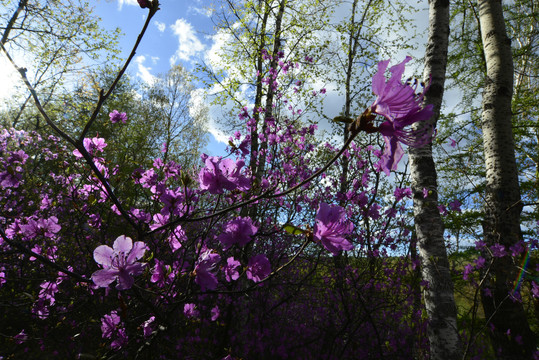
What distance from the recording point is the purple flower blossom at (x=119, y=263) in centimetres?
119

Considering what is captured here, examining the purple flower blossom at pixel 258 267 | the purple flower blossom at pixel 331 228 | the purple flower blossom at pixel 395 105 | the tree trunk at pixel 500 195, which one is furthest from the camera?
the tree trunk at pixel 500 195

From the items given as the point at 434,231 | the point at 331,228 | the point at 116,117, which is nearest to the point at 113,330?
the point at 331,228

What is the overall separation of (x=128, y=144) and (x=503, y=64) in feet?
53.1

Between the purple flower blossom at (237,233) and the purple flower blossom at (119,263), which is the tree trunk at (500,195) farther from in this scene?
the purple flower blossom at (119,263)

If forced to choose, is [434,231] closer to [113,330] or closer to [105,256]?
[105,256]

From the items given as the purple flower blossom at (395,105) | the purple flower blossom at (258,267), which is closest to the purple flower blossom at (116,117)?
the purple flower blossom at (258,267)

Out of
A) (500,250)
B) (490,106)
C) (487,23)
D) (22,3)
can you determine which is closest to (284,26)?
(487,23)

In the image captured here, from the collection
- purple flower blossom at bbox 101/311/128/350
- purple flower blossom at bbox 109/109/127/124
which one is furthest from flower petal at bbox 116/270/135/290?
purple flower blossom at bbox 109/109/127/124

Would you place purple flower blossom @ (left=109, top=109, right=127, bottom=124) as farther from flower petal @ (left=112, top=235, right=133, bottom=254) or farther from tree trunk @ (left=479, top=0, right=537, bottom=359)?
tree trunk @ (left=479, top=0, right=537, bottom=359)

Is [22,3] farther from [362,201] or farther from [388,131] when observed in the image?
[388,131]

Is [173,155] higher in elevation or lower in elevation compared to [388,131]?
higher

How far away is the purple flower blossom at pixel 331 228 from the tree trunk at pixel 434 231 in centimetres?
166

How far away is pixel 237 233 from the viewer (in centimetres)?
165

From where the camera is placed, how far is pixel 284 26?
8.19m
